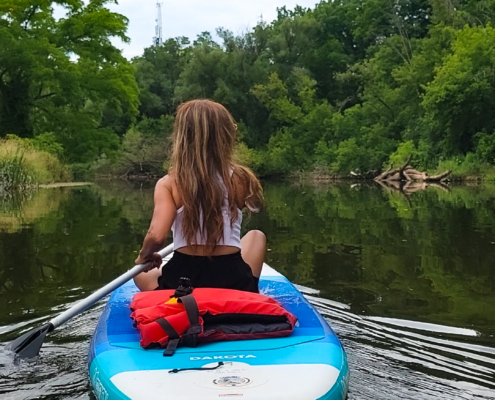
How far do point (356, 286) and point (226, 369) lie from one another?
117 inches

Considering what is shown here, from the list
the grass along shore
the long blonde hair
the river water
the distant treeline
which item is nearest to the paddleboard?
the river water

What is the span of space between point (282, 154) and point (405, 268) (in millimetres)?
30125

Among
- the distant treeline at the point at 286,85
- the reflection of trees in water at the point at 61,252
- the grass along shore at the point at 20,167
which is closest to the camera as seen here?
the reflection of trees in water at the point at 61,252

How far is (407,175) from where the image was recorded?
2739 centimetres

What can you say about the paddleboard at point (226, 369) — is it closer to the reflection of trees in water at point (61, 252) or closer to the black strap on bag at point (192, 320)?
the black strap on bag at point (192, 320)

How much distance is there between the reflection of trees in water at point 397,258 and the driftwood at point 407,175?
1429 centimetres

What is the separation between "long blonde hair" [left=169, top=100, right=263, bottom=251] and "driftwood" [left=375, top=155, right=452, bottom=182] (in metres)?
23.1

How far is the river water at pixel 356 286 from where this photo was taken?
122 inches

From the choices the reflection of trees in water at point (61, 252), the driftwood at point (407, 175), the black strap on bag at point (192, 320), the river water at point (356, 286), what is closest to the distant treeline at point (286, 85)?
the driftwood at point (407, 175)

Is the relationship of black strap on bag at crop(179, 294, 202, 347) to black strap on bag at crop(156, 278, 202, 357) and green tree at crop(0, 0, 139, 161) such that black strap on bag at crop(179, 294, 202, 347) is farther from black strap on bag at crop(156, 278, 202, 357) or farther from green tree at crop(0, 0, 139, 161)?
green tree at crop(0, 0, 139, 161)

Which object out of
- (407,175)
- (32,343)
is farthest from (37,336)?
(407,175)

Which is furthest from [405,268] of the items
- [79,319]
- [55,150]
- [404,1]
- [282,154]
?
[404,1]

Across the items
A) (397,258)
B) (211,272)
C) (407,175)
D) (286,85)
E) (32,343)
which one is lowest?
(407,175)

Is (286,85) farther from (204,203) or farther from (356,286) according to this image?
(204,203)
